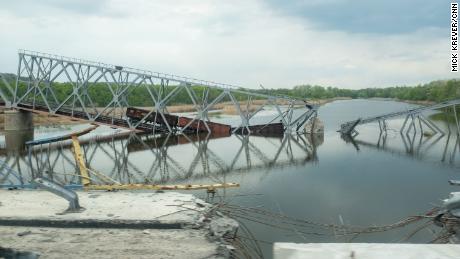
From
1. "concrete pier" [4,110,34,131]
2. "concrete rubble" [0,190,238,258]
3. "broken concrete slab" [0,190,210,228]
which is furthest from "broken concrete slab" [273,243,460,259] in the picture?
"concrete pier" [4,110,34,131]

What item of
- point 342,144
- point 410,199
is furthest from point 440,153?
point 410,199

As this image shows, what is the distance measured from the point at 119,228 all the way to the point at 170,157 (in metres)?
22.2

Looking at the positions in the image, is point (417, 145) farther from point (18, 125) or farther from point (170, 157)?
point (18, 125)

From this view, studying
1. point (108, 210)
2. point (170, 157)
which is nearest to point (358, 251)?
point (108, 210)

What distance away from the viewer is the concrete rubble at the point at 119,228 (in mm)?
7906

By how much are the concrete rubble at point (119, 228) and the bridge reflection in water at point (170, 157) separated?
30.2 feet

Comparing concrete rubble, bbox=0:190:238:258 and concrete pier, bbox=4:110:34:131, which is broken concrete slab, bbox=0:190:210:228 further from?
concrete pier, bbox=4:110:34:131

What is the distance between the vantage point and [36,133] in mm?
48906

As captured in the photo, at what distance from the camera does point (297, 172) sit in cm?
2467

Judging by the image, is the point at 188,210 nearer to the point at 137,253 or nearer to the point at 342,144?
the point at 137,253

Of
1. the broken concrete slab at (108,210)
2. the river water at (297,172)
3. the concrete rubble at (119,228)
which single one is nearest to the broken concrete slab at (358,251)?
the concrete rubble at (119,228)

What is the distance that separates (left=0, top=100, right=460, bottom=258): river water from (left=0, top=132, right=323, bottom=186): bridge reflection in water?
0.23 ft

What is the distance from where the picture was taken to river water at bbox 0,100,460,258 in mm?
14084

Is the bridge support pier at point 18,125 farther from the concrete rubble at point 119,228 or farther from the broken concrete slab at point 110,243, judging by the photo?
the broken concrete slab at point 110,243
